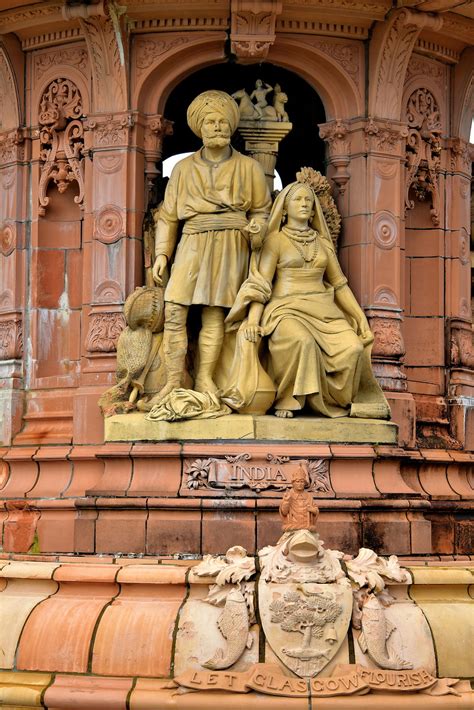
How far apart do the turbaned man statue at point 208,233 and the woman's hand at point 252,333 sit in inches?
18.7

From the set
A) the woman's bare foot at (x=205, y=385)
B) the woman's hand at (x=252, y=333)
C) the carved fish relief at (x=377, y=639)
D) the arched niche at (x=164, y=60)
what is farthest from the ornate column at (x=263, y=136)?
the carved fish relief at (x=377, y=639)

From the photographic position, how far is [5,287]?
17703 millimetres

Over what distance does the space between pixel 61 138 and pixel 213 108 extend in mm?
2186

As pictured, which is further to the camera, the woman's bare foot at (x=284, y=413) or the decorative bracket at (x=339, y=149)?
the decorative bracket at (x=339, y=149)

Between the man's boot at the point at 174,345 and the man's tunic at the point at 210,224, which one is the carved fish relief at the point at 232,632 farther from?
the man's tunic at the point at 210,224

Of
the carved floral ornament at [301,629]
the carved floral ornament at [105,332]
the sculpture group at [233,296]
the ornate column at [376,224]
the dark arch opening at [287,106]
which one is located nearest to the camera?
the carved floral ornament at [301,629]

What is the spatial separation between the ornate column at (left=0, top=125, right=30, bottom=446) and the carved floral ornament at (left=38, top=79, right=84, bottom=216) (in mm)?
284

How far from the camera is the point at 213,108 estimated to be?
16.2m

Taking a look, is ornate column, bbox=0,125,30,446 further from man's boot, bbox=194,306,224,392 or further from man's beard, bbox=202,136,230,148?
man's beard, bbox=202,136,230,148

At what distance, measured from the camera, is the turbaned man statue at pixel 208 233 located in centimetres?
1612

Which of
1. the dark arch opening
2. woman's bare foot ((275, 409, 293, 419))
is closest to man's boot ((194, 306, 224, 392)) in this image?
woman's bare foot ((275, 409, 293, 419))

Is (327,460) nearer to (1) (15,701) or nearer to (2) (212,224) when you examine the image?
(2) (212,224)

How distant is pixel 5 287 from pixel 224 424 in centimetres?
361

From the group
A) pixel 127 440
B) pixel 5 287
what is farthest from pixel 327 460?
pixel 5 287
